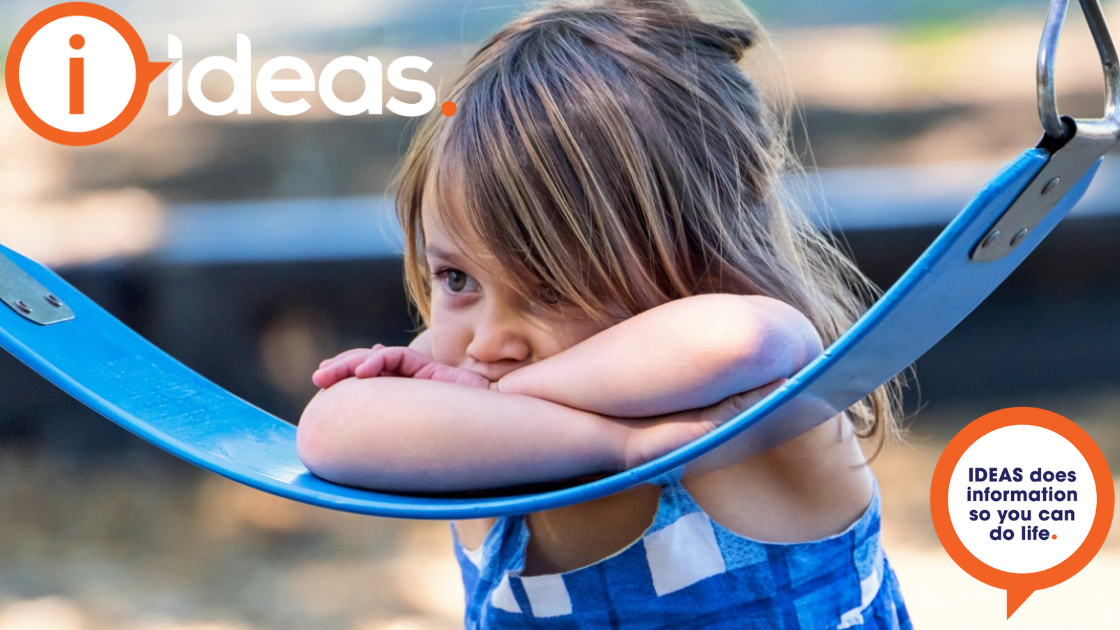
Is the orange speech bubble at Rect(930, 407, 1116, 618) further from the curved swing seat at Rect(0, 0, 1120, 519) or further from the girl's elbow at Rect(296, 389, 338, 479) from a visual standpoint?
the girl's elbow at Rect(296, 389, 338, 479)

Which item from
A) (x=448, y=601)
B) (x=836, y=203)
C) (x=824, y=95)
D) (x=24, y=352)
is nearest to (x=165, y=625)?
(x=448, y=601)

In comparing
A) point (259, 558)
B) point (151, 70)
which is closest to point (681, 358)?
point (259, 558)

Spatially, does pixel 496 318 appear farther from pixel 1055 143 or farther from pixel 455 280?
pixel 1055 143

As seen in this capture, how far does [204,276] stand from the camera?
2268 mm

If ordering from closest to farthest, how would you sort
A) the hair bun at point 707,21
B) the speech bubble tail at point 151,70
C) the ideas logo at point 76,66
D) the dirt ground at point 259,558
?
the hair bun at point 707,21 → the ideas logo at point 76,66 → the dirt ground at point 259,558 → the speech bubble tail at point 151,70

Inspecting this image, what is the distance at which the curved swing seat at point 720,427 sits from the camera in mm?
493

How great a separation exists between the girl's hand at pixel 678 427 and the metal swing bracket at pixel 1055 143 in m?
0.13

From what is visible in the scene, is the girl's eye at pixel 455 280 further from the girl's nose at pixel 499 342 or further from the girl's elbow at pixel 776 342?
the girl's elbow at pixel 776 342

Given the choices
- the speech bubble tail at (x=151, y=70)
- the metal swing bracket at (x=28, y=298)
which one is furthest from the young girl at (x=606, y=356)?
the speech bubble tail at (x=151, y=70)

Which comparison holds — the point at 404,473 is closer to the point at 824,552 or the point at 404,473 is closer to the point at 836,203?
the point at 824,552

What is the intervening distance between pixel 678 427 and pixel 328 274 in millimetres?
1774

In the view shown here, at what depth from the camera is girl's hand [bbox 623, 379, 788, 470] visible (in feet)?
1.85

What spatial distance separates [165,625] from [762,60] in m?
1.27

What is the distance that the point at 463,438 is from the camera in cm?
56
